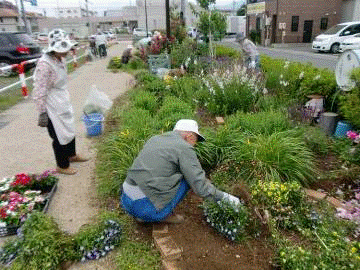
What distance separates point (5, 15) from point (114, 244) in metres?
61.2

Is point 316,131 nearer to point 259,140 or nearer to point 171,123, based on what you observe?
point 259,140

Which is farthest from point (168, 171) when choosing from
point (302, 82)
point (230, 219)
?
point (302, 82)

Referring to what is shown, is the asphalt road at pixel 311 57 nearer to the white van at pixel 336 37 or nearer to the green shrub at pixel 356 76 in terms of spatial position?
the white van at pixel 336 37

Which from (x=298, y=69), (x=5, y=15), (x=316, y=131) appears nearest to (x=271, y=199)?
(x=316, y=131)

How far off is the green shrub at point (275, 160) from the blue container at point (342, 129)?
50.7 inches

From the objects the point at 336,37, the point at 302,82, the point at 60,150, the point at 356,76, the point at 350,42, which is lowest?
the point at 60,150

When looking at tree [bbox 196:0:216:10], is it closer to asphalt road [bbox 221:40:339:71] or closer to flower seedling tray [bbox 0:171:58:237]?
asphalt road [bbox 221:40:339:71]

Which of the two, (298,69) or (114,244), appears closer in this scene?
(114,244)

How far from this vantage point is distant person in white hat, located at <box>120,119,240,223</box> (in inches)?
111

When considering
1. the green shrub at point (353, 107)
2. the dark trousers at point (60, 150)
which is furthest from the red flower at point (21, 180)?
the green shrub at point (353, 107)

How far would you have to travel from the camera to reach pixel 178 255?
274 centimetres

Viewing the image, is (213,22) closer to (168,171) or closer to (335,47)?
(168,171)

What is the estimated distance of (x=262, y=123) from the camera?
4645mm

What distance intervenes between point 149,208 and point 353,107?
134 inches
